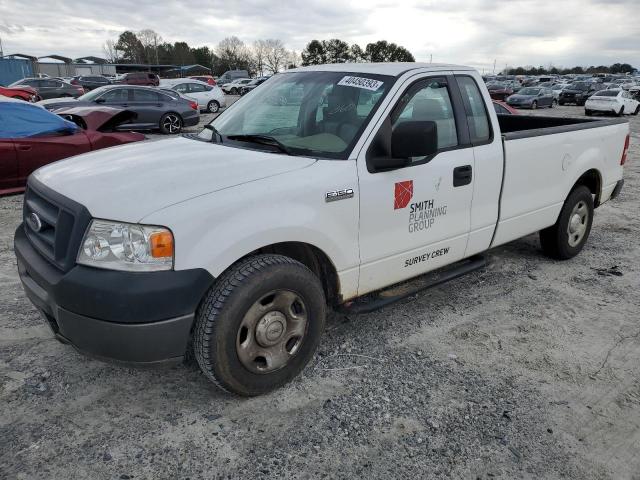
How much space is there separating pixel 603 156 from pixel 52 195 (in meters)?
5.08

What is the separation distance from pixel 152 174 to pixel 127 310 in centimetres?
81

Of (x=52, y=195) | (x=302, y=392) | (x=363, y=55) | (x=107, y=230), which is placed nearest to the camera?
(x=107, y=230)

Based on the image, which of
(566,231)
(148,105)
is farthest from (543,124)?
(148,105)

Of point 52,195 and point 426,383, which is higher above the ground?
point 52,195

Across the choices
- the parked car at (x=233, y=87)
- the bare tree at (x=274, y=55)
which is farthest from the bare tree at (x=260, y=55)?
the parked car at (x=233, y=87)

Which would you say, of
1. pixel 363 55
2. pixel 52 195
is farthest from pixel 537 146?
pixel 363 55

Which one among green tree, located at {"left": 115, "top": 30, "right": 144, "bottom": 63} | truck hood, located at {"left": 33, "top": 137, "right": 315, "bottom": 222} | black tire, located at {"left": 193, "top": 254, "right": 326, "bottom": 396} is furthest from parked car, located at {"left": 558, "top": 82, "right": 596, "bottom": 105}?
green tree, located at {"left": 115, "top": 30, "right": 144, "bottom": 63}

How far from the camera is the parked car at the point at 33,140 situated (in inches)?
279

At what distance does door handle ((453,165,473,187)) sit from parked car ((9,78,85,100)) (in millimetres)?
23196

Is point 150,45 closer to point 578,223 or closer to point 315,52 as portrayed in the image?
point 315,52

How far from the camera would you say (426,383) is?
320 cm

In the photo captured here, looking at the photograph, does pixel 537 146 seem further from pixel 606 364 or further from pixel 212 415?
pixel 212 415

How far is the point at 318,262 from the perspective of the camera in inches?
128

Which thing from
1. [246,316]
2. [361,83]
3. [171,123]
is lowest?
[171,123]
